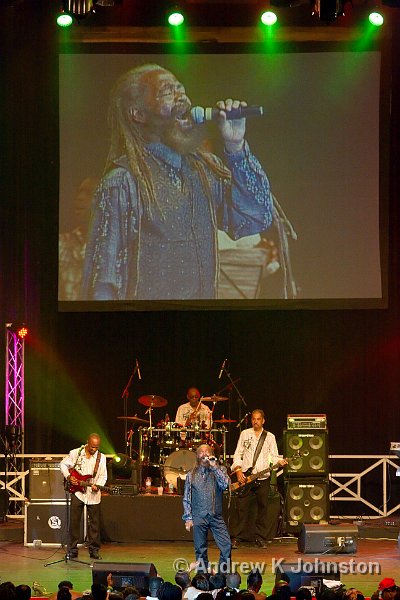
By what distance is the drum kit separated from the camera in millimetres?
14734

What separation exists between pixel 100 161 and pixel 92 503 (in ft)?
17.1

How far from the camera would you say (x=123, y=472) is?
47.9 feet

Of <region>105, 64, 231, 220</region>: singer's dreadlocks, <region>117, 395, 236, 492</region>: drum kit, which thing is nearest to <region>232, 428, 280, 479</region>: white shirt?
<region>117, 395, 236, 492</region>: drum kit

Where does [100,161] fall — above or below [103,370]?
above

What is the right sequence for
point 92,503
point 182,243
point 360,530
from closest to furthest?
1. point 92,503
2. point 360,530
3. point 182,243

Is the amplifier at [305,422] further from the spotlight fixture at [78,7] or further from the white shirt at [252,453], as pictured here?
the spotlight fixture at [78,7]

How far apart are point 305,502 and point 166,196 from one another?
4.77 meters

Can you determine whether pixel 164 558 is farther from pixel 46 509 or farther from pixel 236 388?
pixel 236 388

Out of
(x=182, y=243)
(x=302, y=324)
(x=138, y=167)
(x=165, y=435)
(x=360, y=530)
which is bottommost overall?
(x=360, y=530)

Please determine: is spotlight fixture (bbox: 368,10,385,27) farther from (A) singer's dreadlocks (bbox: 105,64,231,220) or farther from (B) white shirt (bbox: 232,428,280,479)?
(B) white shirt (bbox: 232,428,280,479)

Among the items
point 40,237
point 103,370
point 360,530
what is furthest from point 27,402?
point 360,530

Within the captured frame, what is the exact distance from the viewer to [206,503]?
11633 millimetres

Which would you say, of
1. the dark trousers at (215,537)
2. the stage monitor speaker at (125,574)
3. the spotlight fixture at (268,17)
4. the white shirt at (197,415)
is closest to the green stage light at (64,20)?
the spotlight fixture at (268,17)

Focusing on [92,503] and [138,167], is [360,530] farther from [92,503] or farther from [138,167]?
[138,167]
